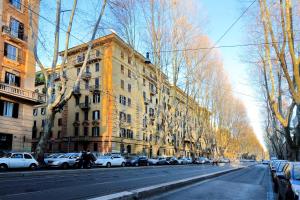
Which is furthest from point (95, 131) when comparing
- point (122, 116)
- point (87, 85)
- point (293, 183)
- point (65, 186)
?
point (293, 183)

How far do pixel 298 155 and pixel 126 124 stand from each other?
104 ft

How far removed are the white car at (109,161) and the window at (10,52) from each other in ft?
45.5

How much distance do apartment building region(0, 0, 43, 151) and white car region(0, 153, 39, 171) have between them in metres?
7.35

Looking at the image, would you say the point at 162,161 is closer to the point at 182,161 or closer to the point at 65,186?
the point at 182,161

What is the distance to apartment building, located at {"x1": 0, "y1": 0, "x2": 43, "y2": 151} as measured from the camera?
30281 mm

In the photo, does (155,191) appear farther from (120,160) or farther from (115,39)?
(115,39)

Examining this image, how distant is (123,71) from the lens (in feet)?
182

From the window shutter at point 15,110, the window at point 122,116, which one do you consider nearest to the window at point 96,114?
the window at point 122,116

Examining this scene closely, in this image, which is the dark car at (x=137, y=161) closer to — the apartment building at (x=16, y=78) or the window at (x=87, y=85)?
the apartment building at (x=16, y=78)

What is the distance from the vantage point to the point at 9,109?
102 feet

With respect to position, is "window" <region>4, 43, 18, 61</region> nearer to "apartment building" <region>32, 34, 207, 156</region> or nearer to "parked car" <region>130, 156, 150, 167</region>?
"apartment building" <region>32, 34, 207, 156</region>

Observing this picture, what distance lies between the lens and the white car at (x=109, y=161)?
114ft

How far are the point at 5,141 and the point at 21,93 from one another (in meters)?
4.91

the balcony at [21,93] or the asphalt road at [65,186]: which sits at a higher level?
the balcony at [21,93]
